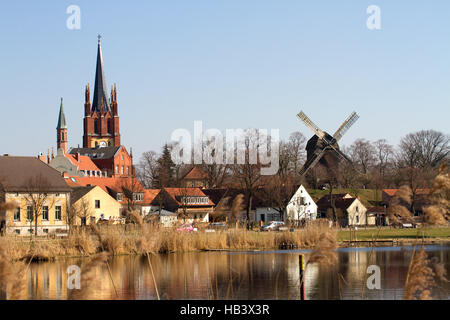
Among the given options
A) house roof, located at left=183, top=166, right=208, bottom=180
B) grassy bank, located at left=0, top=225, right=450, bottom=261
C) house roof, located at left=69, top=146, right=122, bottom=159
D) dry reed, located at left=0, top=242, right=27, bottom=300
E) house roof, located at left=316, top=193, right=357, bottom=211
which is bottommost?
grassy bank, located at left=0, top=225, right=450, bottom=261

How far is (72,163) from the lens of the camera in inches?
4636

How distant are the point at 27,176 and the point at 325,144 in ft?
143

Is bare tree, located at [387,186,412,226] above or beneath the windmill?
beneath

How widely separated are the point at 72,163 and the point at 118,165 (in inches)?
638

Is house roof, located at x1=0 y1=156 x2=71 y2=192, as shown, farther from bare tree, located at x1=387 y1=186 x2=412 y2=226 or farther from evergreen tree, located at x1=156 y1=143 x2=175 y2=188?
bare tree, located at x1=387 y1=186 x2=412 y2=226

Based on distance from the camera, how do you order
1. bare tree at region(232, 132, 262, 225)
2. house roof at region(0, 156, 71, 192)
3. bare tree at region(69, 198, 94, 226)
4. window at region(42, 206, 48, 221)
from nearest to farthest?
house roof at region(0, 156, 71, 192)
window at region(42, 206, 48, 221)
bare tree at region(69, 198, 94, 226)
bare tree at region(232, 132, 262, 225)

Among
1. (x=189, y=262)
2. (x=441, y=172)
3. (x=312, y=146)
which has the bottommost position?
(x=189, y=262)

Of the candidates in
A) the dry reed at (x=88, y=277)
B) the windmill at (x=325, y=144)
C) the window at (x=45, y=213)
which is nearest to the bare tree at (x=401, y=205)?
the dry reed at (x=88, y=277)

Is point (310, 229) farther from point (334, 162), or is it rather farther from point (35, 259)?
point (334, 162)

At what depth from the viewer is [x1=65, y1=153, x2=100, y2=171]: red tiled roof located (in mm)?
120419

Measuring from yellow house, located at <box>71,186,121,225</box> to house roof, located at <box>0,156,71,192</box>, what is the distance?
3779mm
